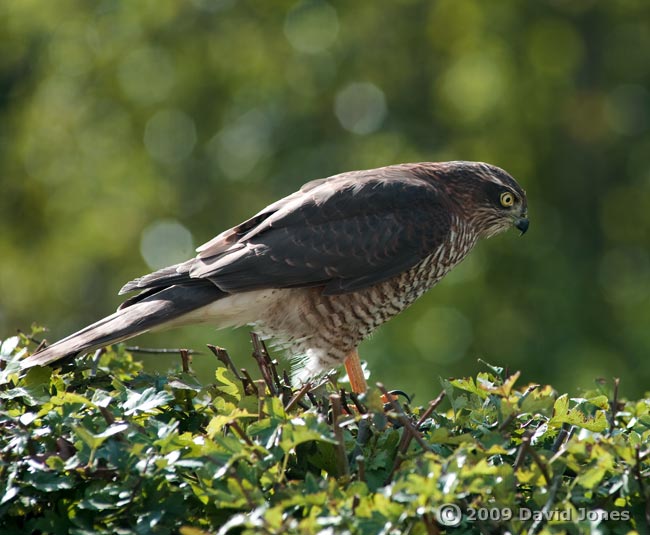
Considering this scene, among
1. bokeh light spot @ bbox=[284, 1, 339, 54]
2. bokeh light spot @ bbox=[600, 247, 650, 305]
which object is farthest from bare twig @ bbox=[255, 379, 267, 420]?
bokeh light spot @ bbox=[284, 1, 339, 54]

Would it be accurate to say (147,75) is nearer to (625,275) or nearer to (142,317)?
(625,275)

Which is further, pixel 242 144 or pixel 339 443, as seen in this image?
pixel 242 144

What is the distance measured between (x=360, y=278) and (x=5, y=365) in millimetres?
2043

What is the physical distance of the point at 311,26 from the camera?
44.8ft

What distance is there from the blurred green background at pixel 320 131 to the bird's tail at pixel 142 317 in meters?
7.50

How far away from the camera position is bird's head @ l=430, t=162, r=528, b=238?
509 cm

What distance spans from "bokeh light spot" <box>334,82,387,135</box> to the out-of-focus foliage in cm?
1087

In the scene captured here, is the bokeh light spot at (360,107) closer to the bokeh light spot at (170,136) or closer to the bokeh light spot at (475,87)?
the bokeh light spot at (475,87)

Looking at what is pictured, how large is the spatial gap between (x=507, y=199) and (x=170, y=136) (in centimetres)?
932

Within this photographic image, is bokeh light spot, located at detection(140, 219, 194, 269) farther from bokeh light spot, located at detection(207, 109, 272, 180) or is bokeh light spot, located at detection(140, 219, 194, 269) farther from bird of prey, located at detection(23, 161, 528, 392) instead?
bird of prey, located at detection(23, 161, 528, 392)

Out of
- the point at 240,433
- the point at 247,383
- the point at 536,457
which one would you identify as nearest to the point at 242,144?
the point at 247,383

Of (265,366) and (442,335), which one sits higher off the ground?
(265,366)

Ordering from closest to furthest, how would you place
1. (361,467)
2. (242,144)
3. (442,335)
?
(361,467), (442,335), (242,144)

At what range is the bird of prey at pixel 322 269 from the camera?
4219 mm
